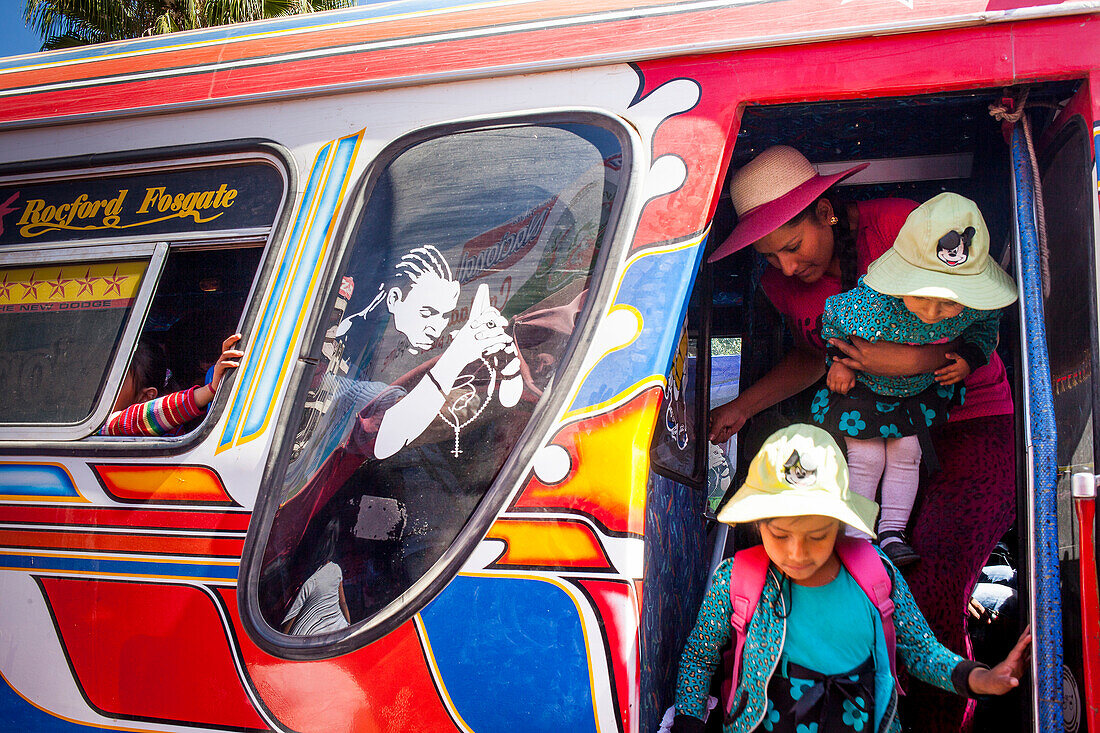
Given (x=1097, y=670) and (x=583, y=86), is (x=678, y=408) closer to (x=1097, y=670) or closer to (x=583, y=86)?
(x=583, y=86)

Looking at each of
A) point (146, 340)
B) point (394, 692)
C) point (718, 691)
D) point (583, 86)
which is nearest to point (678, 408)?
point (718, 691)

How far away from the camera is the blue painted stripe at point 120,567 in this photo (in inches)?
78.5

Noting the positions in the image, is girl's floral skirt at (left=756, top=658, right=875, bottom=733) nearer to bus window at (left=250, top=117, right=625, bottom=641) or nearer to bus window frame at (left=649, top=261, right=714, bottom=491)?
bus window at (left=250, top=117, right=625, bottom=641)

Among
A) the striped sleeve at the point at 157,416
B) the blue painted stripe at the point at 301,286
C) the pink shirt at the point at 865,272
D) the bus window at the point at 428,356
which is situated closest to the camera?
the bus window at the point at 428,356

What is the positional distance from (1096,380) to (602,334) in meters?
1.10

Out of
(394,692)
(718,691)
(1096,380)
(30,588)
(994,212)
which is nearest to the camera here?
(1096,380)

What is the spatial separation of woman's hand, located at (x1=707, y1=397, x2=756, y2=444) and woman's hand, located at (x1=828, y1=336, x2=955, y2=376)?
1.88ft

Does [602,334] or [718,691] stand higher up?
[602,334]

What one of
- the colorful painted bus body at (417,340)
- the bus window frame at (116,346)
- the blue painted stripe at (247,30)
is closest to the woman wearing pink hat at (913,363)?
the colorful painted bus body at (417,340)

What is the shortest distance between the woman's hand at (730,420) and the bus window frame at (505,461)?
104cm

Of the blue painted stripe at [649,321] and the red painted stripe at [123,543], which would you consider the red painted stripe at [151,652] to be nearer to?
the red painted stripe at [123,543]

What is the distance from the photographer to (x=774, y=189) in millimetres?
2279

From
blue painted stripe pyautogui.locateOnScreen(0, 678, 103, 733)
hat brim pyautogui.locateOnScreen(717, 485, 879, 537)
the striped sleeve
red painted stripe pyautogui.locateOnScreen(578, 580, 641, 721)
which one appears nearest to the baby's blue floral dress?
hat brim pyautogui.locateOnScreen(717, 485, 879, 537)

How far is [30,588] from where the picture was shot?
2.17 meters
